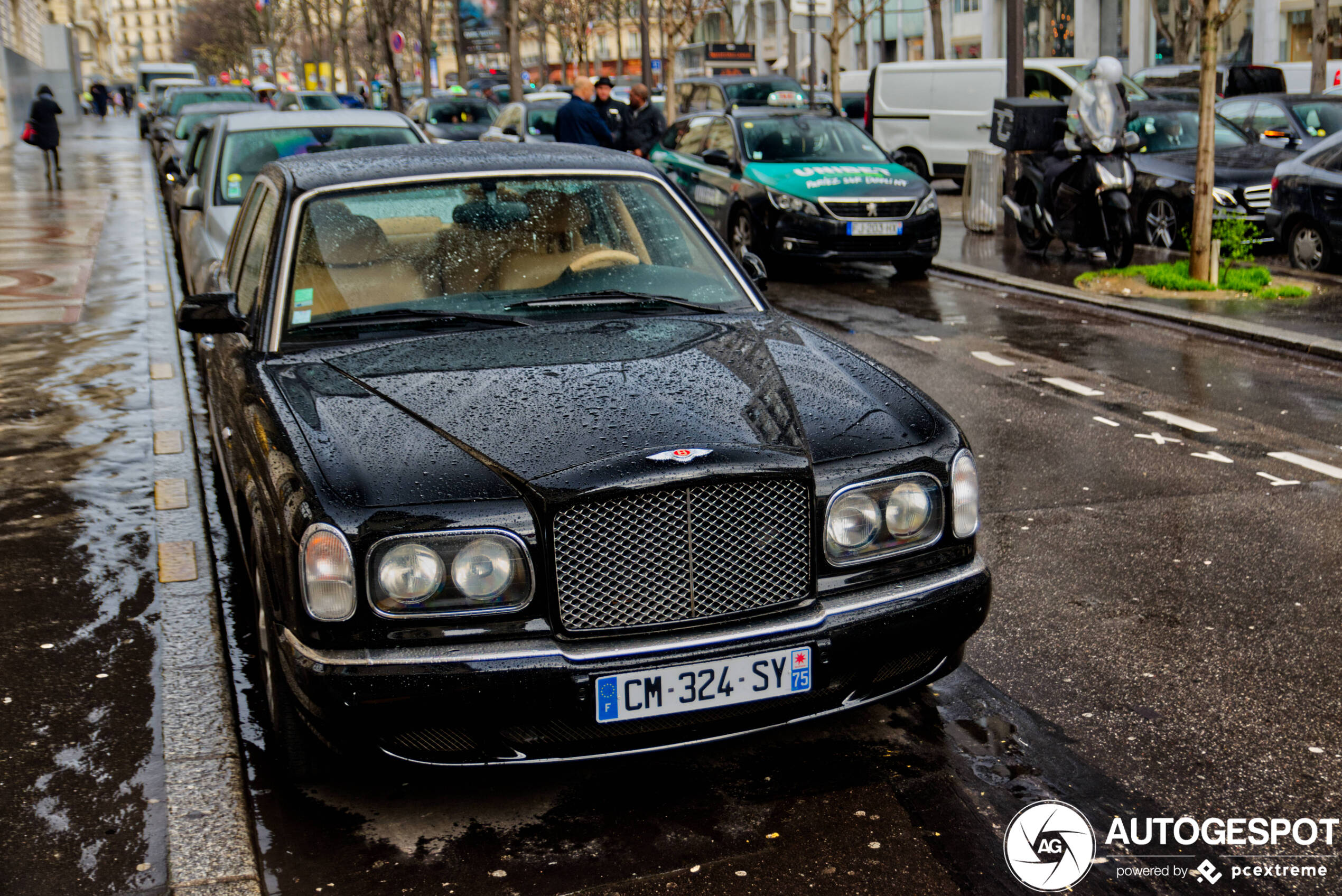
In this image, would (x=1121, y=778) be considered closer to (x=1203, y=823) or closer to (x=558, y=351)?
(x=1203, y=823)

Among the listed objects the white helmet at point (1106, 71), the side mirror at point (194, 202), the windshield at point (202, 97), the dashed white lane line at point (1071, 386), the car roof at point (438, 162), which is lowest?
the dashed white lane line at point (1071, 386)

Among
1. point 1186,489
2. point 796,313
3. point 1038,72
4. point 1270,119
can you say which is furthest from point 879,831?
point 1038,72

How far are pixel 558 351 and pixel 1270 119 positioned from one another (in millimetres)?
15553

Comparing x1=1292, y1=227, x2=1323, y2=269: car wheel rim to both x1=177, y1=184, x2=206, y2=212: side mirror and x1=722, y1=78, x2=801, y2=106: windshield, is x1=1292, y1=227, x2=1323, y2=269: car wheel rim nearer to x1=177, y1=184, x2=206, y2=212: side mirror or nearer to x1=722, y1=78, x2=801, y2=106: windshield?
x1=177, y1=184, x2=206, y2=212: side mirror

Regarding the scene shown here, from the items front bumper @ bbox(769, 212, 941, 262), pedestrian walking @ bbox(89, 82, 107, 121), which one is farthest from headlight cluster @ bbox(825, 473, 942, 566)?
pedestrian walking @ bbox(89, 82, 107, 121)

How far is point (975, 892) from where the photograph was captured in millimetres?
3309

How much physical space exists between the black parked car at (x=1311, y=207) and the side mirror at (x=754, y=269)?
9279 mm

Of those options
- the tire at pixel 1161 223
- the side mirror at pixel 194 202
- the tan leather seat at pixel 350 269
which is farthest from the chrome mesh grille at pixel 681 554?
the tire at pixel 1161 223

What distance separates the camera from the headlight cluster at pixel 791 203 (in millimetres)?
13945

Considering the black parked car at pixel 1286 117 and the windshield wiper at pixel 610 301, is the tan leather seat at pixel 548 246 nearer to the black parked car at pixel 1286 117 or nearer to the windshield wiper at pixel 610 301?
the windshield wiper at pixel 610 301

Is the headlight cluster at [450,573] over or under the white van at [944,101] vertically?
under

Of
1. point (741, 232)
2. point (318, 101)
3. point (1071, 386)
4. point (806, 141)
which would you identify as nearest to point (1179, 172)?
point (806, 141)

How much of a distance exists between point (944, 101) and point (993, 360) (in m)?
14.6

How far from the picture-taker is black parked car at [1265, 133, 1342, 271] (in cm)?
1298
